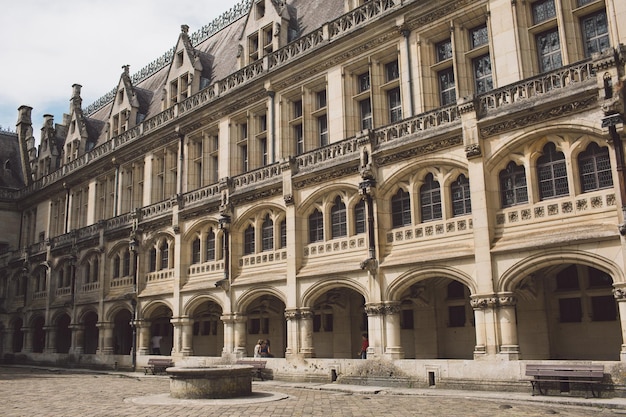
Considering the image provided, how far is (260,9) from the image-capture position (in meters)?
29.8

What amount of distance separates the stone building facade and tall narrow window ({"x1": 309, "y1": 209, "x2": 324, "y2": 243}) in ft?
Result: 0.21

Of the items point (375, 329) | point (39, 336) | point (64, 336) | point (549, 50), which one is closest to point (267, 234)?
point (375, 329)

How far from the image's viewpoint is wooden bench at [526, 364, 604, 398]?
14461mm

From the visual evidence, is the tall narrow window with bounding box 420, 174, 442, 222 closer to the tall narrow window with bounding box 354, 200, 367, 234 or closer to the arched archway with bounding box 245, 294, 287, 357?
the tall narrow window with bounding box 354, 200, 367, 234

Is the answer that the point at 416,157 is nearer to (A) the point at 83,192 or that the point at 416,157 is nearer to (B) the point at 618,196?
(B) the point at 618,196

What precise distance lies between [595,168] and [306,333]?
11.6m

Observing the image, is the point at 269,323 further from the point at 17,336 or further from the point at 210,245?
the point at 17,336

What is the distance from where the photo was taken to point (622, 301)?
1506 cm

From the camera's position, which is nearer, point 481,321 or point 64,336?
point 481,321


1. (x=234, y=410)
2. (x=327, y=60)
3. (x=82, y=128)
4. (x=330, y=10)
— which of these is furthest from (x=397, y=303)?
(x=82, y=128)

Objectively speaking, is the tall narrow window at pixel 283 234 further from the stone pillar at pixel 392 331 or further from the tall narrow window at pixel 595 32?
the tall narrow window at pixel 595 32

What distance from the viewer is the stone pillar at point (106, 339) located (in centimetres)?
3362

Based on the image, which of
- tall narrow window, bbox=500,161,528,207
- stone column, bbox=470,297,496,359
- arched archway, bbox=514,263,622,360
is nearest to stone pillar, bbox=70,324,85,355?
stone column, bbox=470,297,496,359

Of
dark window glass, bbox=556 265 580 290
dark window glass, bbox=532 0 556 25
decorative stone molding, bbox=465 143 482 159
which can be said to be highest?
dark window glass, bbox=532 0 556 25
